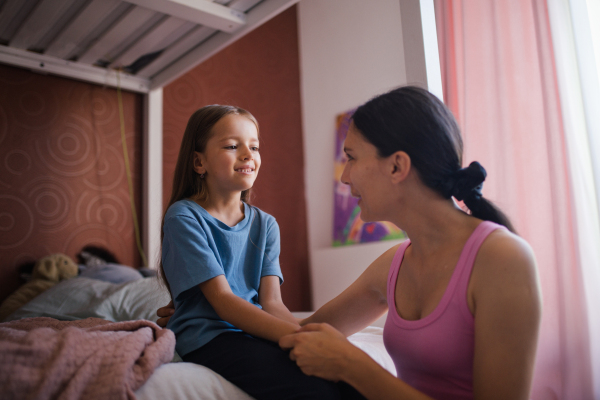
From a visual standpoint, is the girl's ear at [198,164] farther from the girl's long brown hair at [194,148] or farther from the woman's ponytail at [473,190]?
the woman's ponytail at [473,190]

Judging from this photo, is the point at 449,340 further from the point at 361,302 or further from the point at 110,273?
the point at 110,273

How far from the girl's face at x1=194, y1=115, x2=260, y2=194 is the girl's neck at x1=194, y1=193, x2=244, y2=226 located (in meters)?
0.02

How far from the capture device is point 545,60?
157cm

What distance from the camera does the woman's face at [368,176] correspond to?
85 centimetres

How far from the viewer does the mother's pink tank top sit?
73 cm

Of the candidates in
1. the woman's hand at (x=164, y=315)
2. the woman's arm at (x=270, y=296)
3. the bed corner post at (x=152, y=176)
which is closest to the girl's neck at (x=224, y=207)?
the woman's arm at (x=270, y=296)

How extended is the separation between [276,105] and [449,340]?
2652 mm

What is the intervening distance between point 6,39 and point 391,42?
2030mm

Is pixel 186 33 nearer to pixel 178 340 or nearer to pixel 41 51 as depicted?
pixel 41 51

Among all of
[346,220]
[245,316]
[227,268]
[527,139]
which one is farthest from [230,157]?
[346,220]

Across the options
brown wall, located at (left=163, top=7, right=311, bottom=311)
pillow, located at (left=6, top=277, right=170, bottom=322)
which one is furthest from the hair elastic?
brown wall, located at (left=163, top=7, right=311, bottom=311)

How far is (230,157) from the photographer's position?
46.9 inches

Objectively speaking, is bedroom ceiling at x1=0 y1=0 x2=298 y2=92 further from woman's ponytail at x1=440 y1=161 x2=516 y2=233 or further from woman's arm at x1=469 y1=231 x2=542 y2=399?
woman's arm at x1=469 y1=231 x2=542 y2=399

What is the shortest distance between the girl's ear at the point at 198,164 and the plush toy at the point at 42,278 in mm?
1068
